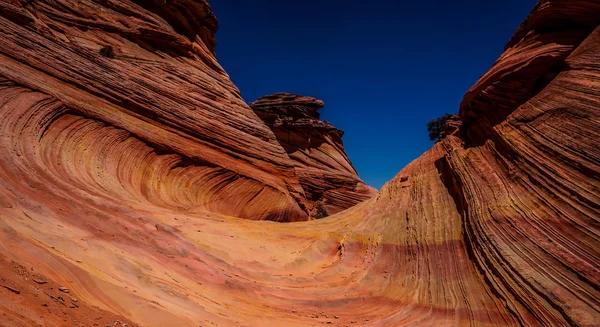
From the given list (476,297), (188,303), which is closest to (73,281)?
(188,303)

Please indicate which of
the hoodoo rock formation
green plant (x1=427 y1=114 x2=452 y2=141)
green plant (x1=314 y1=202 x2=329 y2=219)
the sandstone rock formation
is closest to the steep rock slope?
the hoodoo rock formation

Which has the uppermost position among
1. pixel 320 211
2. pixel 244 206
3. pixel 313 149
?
pixel 313 149

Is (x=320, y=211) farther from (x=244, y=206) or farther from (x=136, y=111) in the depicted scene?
(x=136, y=111)

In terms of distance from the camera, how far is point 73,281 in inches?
155

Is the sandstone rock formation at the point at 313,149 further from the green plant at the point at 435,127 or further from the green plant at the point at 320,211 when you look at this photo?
the green plant at the point at 435,127

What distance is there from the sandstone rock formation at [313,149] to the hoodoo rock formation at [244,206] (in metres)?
17.8

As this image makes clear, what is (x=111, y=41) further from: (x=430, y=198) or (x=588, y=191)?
(x=588, y=191)

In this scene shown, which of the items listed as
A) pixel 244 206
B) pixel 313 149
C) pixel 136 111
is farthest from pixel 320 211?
pixel 136 111

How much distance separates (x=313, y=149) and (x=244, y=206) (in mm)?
22428

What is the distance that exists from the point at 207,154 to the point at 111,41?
594 centimetres

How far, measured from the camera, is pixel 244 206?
49.3ft

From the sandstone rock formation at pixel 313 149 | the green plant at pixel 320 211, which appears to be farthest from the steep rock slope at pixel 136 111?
the sandstone rock formation at pixel 313 149

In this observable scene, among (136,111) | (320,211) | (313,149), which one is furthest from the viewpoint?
(313,149)

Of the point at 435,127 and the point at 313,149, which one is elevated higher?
the point at 435,127
